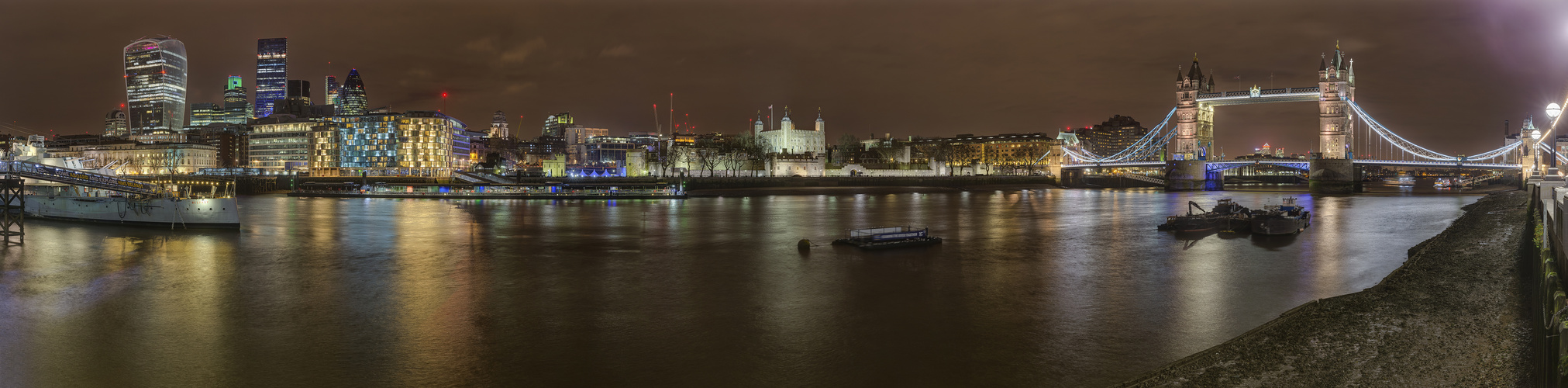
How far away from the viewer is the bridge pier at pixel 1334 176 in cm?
8688

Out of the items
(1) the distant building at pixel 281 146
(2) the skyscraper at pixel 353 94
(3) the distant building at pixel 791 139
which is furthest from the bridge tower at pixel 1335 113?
(2) the skyscraper at pixel 353 94

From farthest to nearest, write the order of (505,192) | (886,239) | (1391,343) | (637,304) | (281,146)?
1. (281,146)
2. (505,192)
3. (886,239)
4. (637,304)
5. (1391,343)

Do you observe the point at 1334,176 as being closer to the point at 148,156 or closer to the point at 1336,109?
the point at 1336,109

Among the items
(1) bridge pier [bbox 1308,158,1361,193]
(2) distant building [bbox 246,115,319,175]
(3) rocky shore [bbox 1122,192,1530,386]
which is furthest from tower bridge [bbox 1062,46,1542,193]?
(2) distant building [bbox 246,115,319,175]

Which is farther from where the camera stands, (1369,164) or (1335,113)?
(1335,113)

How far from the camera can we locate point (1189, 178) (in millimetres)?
101812

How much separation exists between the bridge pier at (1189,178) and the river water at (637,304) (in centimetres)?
7367

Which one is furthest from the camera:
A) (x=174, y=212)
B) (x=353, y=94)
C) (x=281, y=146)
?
(x=353, y=94)

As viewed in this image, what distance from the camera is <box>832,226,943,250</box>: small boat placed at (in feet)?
80.6

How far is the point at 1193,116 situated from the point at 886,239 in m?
118

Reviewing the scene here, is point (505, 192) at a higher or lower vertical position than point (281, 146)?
lower

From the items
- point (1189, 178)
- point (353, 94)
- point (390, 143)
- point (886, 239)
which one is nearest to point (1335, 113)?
point (1189, 178)

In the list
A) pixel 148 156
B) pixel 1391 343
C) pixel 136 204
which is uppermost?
pixel 148 156

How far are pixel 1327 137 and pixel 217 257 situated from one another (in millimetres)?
123840
